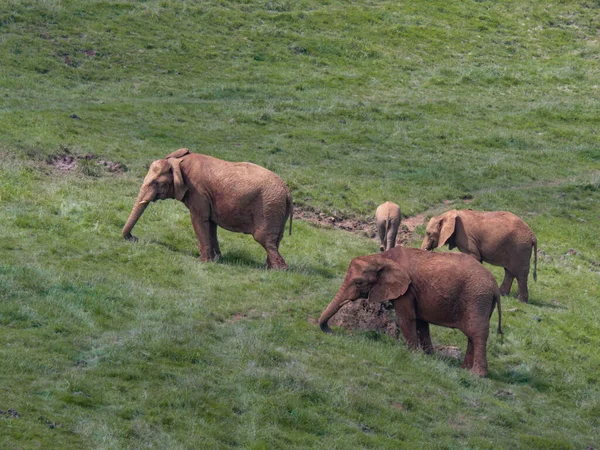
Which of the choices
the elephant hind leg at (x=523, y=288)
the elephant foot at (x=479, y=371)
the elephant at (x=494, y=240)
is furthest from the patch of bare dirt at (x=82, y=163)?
the elephant foot at (x=479, y=371)

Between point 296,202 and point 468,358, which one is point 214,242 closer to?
point 468,358

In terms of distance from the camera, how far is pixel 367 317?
2188cm

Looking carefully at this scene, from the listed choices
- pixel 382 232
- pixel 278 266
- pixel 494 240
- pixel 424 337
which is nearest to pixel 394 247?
pixel 424 337

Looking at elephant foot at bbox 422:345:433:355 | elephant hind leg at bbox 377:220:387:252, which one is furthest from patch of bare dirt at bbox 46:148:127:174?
elephant foot at bbox 422:345:433:355

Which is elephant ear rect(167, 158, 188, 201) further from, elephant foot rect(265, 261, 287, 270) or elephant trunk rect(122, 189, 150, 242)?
elephant foot rect(265, 261, 287, 270)

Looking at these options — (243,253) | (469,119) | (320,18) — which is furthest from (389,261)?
(320,18)

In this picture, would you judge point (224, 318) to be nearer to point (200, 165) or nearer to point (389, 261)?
point (389, 261)

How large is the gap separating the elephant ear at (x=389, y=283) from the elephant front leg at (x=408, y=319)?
1.11ft

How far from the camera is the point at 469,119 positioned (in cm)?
4900

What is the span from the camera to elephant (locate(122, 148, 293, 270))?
986 inches

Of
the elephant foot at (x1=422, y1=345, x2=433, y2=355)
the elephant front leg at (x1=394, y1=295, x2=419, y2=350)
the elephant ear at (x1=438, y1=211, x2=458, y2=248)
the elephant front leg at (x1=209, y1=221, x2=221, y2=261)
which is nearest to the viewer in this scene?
the elephant front leg at (x1=394, y1=295, x2=419, y2=350)

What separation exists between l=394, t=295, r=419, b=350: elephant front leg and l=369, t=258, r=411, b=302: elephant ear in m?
0.34

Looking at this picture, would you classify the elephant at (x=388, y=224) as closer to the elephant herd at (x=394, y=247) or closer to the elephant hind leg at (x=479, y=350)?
the elephant herd at (x=394, y=247)

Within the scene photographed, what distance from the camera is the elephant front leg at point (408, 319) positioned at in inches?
820
